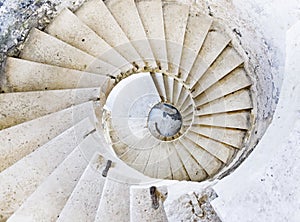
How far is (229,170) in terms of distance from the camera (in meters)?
4.11

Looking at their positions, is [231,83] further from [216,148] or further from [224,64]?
[216,148]

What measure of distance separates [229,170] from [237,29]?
58.5 inches

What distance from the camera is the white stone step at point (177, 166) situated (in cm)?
467

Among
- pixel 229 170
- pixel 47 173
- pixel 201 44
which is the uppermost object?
pixel 201 44

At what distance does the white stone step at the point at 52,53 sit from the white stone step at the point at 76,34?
0.11 meters

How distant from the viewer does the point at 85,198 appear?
2.97 meters

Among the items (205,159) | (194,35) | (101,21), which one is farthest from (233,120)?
(101,21)

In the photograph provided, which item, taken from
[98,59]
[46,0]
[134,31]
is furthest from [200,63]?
[46,0]

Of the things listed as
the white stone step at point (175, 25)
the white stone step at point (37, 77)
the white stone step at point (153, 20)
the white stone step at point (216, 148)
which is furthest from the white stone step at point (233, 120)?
the white stone step at point (37, 77)

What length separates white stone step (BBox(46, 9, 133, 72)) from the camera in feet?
13.0

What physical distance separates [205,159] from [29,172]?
221 cm

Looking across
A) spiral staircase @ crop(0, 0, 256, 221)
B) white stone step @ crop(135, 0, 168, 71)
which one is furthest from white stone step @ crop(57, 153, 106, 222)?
white stone step @ crop(135, 0, 168, 71)

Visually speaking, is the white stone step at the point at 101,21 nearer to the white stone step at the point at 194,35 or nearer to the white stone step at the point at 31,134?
the white stone step at the point at 194,35

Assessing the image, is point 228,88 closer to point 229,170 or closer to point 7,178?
point 229,170
